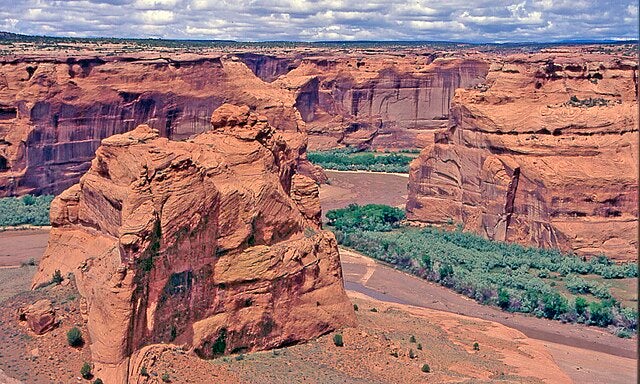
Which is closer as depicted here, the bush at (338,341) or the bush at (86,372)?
the bush at (86,372)

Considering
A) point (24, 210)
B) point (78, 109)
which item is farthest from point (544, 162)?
point (24, 210)

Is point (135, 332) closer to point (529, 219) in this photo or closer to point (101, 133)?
point (529, 219)

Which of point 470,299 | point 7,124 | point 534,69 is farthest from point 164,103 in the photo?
point 470,299

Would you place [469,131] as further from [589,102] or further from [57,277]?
[57,277]

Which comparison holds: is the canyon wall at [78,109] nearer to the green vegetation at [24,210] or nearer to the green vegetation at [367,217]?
the green vegetation at [24,210]

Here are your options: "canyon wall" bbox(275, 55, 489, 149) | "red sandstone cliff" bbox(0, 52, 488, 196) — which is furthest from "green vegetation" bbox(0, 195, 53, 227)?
"canyon wall" bbox(275, 55, 489, 149)

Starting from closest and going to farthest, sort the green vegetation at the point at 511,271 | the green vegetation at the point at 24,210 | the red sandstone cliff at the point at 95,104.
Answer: the green vegetation at the point at 511,271 → the green vegetation at the point at 24,210 → the red sandstone cliff at the point at 95,104

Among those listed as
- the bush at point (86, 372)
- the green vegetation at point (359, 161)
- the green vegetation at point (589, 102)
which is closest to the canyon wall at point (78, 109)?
the green vegetation at point (359, 161)
